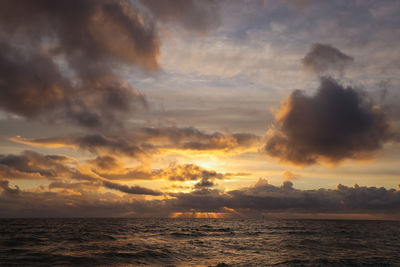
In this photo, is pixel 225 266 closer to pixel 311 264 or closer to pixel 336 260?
pixel 311 264

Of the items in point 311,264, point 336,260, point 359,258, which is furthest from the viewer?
point 359,258

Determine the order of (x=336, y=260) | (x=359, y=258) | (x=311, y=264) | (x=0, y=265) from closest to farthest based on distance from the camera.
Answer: (x=0, y=265) < (x=311, y=264) < (x=336, y=260) < (x=359, y=258)

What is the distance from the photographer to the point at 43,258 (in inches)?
1142

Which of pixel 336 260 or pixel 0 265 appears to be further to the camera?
pixel 336 260

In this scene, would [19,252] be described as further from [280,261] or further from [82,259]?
[280,261]

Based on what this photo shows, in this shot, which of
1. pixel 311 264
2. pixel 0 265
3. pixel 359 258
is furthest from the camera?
pixel 359 258

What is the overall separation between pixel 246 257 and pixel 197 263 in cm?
738

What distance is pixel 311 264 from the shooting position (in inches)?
1118

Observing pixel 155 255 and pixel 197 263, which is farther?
pixel 155 255

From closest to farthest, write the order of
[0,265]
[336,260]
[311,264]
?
[0,265] → [311,264] → [336,260]

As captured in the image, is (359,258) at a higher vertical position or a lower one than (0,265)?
lower

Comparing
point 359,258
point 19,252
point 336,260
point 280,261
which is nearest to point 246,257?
point 280,261

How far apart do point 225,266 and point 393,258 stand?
892 inches

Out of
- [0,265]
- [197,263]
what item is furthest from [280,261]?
[0,265]
